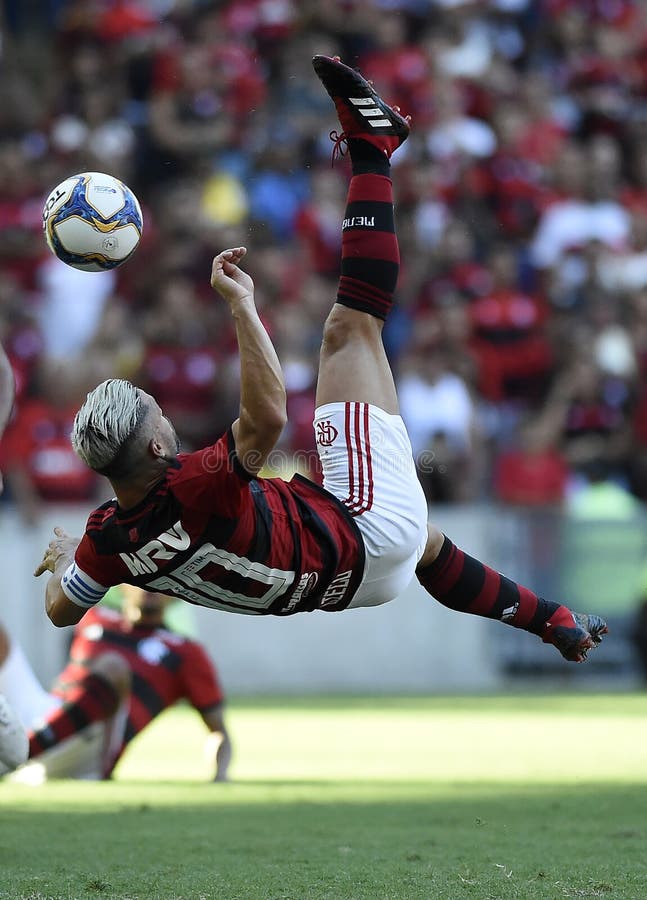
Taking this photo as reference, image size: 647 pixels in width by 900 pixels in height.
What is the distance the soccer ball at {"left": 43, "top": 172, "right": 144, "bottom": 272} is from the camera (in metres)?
6.06

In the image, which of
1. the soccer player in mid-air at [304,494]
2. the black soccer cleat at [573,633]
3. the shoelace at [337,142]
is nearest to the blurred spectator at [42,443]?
the shoelace at [337,142]

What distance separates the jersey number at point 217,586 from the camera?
5.23 metres

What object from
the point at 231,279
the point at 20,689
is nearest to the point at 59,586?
the point at 231,279

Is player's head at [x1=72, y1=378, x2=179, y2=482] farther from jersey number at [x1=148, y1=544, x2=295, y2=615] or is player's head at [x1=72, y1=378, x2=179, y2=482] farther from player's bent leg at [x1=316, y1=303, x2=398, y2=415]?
player's bent leg at [x1=316, y1=303, x2=398, y2=415]

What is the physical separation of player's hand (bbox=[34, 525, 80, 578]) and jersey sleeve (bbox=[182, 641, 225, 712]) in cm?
234

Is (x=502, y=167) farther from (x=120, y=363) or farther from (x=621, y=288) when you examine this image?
(x=120, y=363)

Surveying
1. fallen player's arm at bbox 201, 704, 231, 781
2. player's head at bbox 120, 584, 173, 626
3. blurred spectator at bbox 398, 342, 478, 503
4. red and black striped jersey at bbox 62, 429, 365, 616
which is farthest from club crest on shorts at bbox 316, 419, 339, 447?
blurred spectator at bbox 398, 342, 478, 503

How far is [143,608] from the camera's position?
837 centimetres

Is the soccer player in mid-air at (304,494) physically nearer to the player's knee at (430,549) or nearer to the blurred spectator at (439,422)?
the player's knee at (430,549)

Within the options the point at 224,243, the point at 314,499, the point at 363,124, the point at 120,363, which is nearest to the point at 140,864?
the point at 314,499

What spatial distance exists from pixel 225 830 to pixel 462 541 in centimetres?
672

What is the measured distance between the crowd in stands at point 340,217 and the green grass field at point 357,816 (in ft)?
10.3

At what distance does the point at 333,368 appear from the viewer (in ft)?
19.4

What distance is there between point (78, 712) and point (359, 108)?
143 inches
